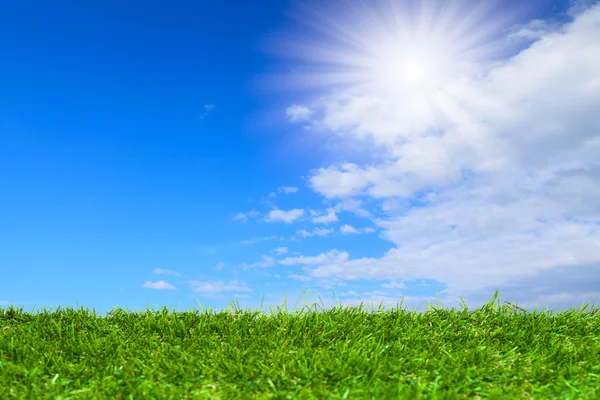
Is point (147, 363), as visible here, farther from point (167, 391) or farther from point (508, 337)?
point (508, 337)

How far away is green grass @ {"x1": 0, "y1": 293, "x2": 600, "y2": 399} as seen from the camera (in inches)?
220

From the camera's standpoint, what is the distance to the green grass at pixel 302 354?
5578 millimetres

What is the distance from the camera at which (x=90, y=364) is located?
642 cm

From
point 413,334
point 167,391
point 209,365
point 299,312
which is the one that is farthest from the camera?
point 299,312

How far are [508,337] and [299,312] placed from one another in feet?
8.42

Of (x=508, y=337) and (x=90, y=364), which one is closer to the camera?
(x=90, y=364)

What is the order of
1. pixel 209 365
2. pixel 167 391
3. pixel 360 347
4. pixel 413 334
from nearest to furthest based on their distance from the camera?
pixel 167 391 < pixel 209 365 < pixel 360 347 < pixel 413 334

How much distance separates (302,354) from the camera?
6.30 meters

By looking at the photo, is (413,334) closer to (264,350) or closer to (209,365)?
(264,350)

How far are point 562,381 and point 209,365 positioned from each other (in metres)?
3.36

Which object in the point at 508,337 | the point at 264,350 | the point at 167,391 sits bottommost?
the point at 167,391

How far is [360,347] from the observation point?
21.8 ft

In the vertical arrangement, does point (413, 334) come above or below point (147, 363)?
above

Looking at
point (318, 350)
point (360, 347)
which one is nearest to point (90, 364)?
point (318, 350)
